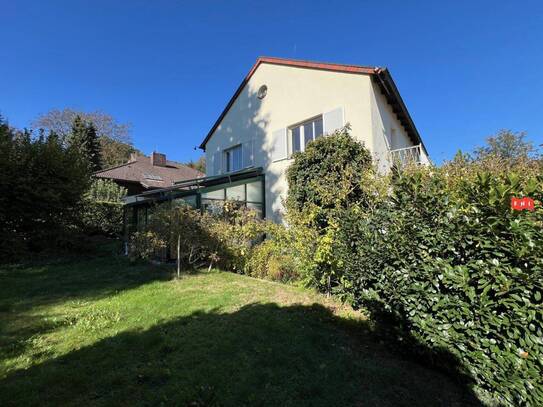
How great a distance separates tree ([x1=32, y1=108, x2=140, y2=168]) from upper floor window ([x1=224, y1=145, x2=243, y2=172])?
84.2 ft

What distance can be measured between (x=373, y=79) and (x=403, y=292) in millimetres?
8507

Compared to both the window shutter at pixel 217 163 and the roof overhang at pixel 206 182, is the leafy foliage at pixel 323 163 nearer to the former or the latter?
the roof overhang at pixel 206 182

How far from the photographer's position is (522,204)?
251 centimetres


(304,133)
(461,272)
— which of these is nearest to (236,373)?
(461,272)

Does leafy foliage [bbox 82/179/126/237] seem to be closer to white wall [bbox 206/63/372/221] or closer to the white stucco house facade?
the white stucco house facade

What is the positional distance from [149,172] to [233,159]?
15967 mm

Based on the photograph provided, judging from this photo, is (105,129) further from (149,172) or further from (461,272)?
(461,272)

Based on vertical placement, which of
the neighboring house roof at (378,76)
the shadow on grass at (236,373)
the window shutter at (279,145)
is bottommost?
the shadow on grass at (236,373)

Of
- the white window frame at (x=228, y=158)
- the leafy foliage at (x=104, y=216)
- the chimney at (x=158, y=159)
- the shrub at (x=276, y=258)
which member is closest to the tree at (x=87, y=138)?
the chimney at (x=158, y=159)

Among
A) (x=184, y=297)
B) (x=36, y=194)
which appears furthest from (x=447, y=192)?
(x=36, y=194)

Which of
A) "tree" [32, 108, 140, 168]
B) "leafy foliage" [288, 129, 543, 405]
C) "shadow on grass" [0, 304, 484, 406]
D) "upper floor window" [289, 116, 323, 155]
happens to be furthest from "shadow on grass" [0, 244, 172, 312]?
"tree" [32, 108, 140, 168]

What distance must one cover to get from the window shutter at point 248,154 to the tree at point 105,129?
27.5m

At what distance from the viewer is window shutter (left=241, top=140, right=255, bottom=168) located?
44.5ft

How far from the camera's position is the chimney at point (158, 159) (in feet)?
99.2
